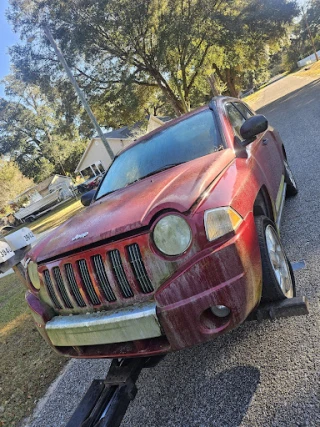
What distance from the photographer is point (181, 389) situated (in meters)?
2.32

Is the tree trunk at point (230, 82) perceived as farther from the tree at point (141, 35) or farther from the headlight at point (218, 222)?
the headlight at point (218, 222)

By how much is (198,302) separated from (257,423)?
0.74 metres

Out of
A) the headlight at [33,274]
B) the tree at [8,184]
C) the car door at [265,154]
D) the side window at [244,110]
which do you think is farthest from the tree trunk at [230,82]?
the headlight at [33,274]

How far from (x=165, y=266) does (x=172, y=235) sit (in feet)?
0.60

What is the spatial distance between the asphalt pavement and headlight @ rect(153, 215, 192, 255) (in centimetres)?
100

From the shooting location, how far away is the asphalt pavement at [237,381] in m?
1.88

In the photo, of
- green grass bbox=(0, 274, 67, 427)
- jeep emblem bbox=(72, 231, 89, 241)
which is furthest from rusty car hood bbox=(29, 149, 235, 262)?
green grass bbox=(0, 274, 67, 427)

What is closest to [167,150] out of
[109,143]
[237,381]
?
[237,381]

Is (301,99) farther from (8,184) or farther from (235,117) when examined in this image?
(8,184)

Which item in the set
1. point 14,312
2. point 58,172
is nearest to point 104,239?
point 14,312

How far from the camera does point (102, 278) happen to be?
6.99 ft

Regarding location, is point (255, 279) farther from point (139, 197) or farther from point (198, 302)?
point (139, 197)

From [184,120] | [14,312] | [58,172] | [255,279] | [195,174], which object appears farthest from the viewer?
[58,172]

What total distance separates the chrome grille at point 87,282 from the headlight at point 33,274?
586 mm
